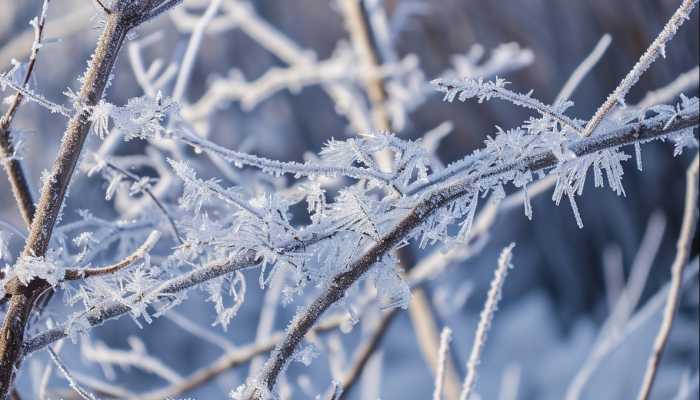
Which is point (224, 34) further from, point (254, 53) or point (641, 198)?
point (641, 198)

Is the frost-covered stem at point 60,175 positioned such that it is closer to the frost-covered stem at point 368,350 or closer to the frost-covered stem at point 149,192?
the frost-covered stem at point 149,192

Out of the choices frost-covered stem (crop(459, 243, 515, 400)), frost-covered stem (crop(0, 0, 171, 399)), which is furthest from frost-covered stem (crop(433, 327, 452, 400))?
frost-covered stem (crop(0, 0, 171, 399))

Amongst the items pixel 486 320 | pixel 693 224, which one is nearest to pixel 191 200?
pixel 486 320

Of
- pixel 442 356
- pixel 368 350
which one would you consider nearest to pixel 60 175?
pixel 442 356

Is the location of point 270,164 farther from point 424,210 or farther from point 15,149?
point 15,149

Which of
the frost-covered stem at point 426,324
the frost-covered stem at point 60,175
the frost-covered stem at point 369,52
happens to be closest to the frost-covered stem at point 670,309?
the frost-covered stem at point 60,175

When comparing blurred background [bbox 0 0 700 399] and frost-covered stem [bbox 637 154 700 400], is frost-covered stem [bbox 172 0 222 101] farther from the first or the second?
blurred background [bbox 0 0 700 399]

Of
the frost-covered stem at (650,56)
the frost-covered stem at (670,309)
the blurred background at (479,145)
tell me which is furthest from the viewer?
the blurred background at (479,145)
